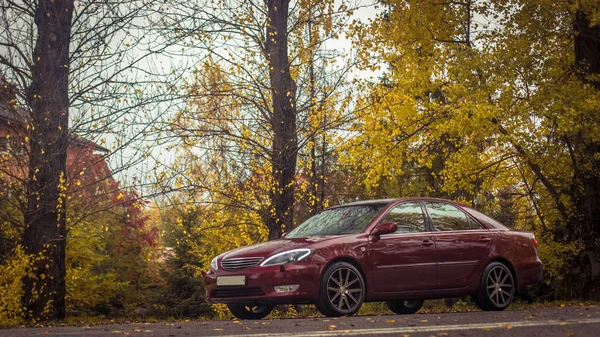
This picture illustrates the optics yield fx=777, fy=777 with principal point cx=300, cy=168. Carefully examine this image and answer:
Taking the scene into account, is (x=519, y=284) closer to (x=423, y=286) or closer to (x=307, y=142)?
(x=423, y=286)

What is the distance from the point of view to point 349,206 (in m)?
11.3

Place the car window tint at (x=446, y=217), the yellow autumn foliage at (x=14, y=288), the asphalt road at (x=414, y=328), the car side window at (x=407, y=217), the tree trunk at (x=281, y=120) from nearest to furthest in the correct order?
the asphalt road at (x=414, y=328), the car side window at (x=407, y=217), the car window tint at (x=446, y=217), the yellow autumn foliage at (x=14, y=288), the tree trunk at (x=281, y=120)

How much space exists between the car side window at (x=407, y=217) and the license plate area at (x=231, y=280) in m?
2.20

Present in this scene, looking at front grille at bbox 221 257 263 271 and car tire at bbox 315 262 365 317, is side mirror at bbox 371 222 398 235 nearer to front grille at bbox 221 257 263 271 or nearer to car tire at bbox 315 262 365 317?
car tire at bbox 315 262 365 317

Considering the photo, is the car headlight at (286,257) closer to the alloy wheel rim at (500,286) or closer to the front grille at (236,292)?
the front grille at (236,292)

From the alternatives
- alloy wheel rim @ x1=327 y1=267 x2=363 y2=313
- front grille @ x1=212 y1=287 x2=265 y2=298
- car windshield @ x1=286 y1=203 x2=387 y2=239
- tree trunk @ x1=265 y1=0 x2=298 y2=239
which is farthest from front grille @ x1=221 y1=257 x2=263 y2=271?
tree trunk @ x1=265 y1=0 x2=298 y2=239

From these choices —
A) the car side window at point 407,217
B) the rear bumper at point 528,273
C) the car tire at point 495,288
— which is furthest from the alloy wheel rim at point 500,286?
the car side window at point 407,217

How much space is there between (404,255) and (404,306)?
6.97 feet

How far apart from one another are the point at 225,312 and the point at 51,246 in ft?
23.5

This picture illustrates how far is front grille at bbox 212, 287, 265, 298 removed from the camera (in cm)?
977

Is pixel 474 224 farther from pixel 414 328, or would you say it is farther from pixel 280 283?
pixel 414 328

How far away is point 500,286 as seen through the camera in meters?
11.6

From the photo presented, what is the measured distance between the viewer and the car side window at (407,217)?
10.9m

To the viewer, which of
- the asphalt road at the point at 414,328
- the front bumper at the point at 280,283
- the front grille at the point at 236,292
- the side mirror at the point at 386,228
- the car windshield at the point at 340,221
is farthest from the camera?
the car windshield at the point at 340,221
